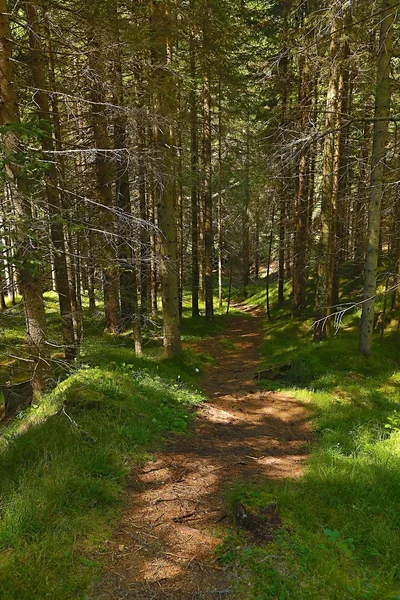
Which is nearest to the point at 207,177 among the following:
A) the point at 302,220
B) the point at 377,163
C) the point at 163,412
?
the point at 302,220

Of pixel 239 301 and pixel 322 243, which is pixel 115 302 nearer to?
pixel 322 243

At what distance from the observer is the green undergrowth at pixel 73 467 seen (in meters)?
3.20

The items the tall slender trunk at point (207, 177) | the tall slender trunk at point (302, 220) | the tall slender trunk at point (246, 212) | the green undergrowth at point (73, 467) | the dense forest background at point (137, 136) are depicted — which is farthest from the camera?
the tall slender trunk at point (246, 212)

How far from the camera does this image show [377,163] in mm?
8812

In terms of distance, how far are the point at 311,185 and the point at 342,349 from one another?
9.13 meters

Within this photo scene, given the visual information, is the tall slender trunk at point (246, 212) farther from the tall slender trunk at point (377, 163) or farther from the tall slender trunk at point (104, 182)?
the tall slender trunk at point (377, 163)

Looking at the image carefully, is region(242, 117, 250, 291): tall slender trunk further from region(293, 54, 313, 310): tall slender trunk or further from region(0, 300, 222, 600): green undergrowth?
region(0, 300, 222, 600): green undergrowth

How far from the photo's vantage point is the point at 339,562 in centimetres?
357

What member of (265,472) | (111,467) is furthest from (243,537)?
(111,467)

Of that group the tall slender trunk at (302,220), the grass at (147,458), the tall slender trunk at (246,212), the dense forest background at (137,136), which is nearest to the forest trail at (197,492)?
the grass at (147,458)

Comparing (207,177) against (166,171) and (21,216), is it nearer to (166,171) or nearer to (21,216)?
(166,171)

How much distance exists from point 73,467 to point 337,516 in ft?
10.7

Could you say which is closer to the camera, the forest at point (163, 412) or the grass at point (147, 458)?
the grass at point (147, 458)

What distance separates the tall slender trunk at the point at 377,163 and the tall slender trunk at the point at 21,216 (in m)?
6.89
